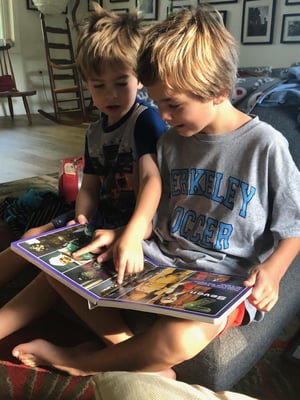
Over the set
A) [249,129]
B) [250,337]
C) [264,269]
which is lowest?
[250,337]

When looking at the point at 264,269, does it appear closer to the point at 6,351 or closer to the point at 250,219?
the point at 250,219

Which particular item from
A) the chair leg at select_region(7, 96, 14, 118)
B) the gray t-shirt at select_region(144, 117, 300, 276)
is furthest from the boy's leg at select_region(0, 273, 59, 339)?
the chair leg at select_region(7, 96, 14, 118)

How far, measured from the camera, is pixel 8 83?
15.7 ft

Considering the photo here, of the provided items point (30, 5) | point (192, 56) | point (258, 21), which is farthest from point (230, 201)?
point (30, 5)

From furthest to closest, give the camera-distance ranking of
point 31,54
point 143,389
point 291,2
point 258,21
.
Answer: point 31,54 < point 258,21 < point 291,2 < point 143,389

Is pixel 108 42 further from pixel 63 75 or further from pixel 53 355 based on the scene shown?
pixel 63 75

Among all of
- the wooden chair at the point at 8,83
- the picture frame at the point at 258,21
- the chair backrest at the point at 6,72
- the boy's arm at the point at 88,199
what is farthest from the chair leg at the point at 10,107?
the boy's arm at the point at 88,199

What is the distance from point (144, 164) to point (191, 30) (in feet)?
1.05

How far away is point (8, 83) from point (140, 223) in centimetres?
429

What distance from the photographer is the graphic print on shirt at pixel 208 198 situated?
897mm

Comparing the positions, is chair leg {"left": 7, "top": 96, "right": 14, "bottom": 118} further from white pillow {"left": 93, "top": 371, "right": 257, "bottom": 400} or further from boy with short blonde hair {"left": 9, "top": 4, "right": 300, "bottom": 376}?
white pillow {"left": 93, "top": 371, "right": 257, "bottom": 400}

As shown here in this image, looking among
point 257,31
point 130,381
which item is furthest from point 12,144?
point 130,381

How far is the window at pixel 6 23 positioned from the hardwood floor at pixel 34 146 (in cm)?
Answer: 88

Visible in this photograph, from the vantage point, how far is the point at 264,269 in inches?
32.3
